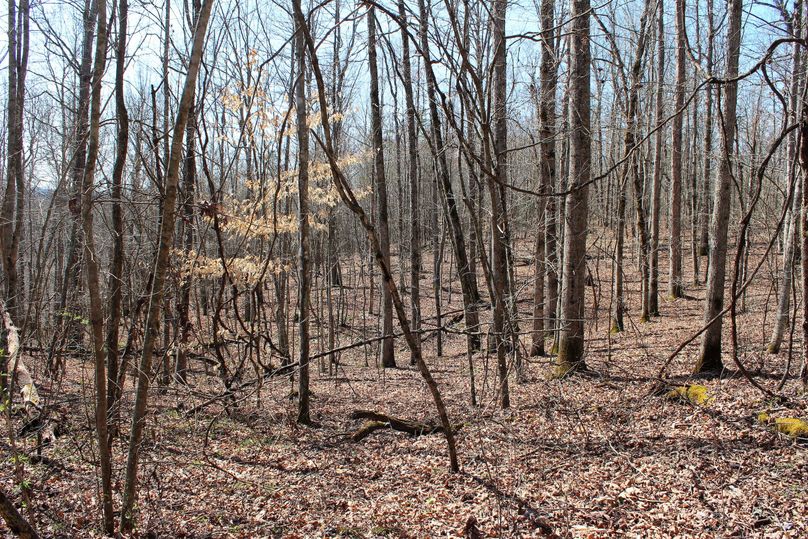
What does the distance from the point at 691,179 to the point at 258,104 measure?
2178 centimetres

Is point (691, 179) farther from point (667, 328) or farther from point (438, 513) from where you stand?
point (438, 513)

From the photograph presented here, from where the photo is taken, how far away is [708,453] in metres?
4.47

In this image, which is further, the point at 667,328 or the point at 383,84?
the point at 383,84

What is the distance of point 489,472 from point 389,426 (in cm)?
230

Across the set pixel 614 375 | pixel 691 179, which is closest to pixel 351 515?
pixel 614 375

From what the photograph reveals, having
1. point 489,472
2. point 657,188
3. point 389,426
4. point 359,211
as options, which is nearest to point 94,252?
point 359,211

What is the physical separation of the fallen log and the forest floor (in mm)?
118

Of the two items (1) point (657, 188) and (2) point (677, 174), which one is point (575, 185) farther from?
(2) point (677, 174)

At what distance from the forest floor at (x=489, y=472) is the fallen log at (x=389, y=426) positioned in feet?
0.39

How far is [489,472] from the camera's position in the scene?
4598 mm

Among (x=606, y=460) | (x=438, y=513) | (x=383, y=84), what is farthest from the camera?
(x=383, y=84)

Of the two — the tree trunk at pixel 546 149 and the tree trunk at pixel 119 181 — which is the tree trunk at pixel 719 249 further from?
the tree trunk at pixel 119 181

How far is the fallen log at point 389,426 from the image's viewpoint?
6.23 m

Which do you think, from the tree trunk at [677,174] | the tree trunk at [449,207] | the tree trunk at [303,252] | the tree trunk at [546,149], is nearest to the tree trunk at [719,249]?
the tree trunk at [546,149]
